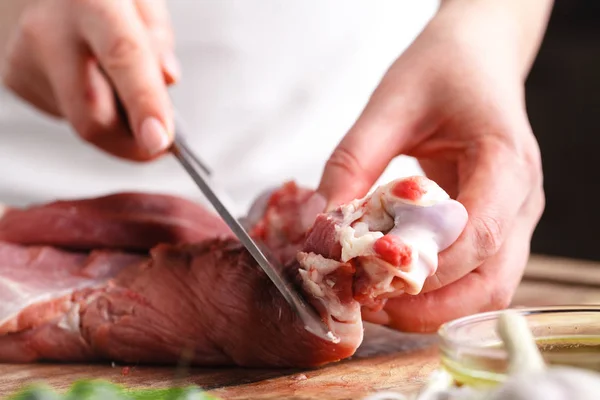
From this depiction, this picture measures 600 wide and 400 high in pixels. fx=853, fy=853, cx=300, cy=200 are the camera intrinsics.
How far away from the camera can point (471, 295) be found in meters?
1.82

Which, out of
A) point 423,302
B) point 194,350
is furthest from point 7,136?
point 423,302

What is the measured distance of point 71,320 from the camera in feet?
5.95

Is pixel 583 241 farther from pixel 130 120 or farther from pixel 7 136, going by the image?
pixel 130 120

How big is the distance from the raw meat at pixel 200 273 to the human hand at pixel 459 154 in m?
0.18

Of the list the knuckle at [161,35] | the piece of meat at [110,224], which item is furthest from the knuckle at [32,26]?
the piece of meat at [110,224]

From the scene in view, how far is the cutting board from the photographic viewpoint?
1509mm

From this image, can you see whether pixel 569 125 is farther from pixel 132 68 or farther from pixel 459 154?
pixel 132 68

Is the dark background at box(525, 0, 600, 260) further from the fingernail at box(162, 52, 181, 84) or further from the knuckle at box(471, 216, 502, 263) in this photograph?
the knuckle at box(471, 216, 502, 263)

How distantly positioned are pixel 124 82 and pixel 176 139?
0.18 metres

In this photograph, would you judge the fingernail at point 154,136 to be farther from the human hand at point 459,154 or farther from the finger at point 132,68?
the human hand at point 459,154

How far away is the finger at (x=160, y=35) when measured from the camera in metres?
2.25

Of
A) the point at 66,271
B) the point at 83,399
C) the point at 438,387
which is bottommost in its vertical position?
the point at 438,387

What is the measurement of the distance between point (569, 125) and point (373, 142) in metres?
4.18


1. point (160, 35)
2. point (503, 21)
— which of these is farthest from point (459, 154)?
point (160, 35)
